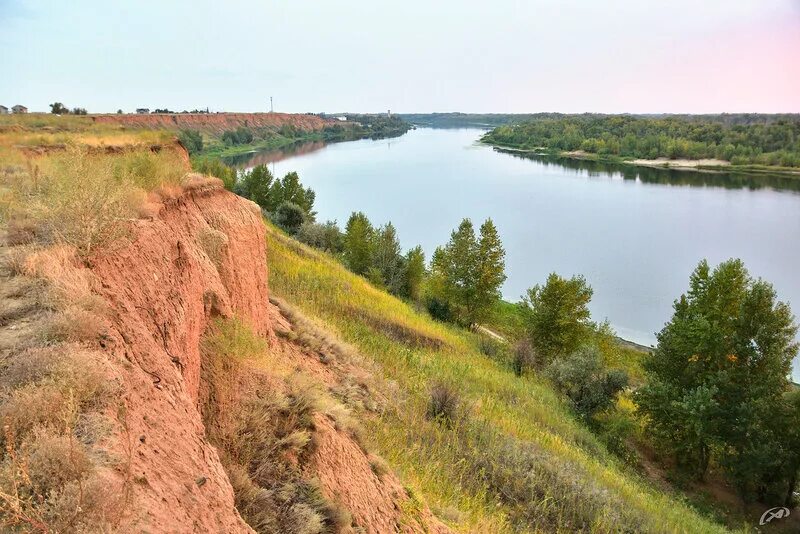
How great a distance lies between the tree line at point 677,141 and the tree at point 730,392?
97.6 m

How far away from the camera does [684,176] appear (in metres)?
90.7

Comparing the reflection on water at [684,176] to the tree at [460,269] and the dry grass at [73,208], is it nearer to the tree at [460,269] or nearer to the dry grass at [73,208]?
the tree at [460,269]

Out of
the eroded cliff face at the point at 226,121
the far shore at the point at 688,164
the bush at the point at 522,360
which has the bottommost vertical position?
the bush at the point at 522,360

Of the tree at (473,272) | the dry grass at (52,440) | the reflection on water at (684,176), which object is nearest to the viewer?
the dry grass at (52,440)

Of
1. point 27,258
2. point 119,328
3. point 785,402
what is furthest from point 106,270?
point 785,402

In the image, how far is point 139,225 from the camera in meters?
5.21

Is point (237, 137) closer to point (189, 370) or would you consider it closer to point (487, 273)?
point (487, 273)

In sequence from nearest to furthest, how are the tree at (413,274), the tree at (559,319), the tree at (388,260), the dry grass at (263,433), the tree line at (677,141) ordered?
the dry grass at (263,433) → the tree at (559,319) → the tree at (388,260) → the tree at (413,274) → the tree line at (677,141)

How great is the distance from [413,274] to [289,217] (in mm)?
11519

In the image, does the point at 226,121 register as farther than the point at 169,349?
Yes

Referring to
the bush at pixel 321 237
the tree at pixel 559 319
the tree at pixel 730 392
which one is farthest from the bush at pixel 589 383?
the bush at pixel 321 237

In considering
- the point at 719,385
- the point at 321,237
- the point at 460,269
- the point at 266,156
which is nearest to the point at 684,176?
the point at 460,269

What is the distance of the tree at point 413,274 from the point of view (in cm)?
3472

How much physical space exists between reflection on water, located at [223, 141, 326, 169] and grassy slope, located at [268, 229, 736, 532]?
6458 centimetres
